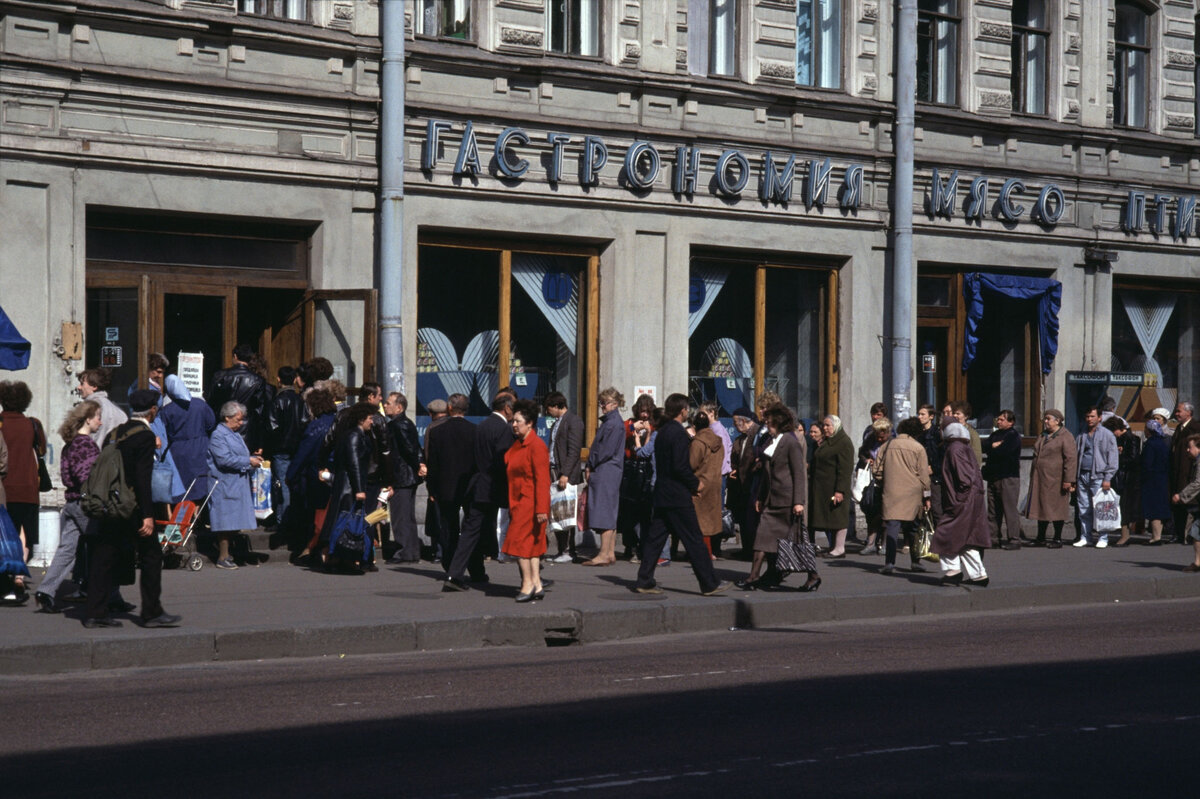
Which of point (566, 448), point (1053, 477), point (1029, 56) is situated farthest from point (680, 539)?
point (1029, 56)

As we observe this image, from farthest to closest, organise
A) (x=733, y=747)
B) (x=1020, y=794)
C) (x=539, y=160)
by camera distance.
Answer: (x=539, y=160)
(x=733, y=747)
(x=1020, y=794)

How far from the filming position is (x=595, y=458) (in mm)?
17141

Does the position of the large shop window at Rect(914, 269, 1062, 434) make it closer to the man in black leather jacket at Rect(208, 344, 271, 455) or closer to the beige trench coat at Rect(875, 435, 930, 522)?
the beige trench coat at Rect(875, 435, 930, 522)

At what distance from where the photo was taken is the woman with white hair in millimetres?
15664

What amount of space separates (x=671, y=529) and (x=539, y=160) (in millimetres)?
6660

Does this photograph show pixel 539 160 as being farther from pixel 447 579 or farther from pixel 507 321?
pixel 447 579

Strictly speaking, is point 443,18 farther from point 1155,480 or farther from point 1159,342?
point 1159,342

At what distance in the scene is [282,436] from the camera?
1645 cm

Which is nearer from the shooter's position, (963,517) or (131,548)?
(131,548)

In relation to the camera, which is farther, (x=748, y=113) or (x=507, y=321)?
(x=748, y=113)

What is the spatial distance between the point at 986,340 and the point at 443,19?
10.0 m

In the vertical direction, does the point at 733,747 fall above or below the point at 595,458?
below

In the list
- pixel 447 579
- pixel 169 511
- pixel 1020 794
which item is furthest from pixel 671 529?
pixel 1020 794

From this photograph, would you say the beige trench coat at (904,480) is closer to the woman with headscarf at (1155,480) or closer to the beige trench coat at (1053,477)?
the beige trench coat at (1053,477)
